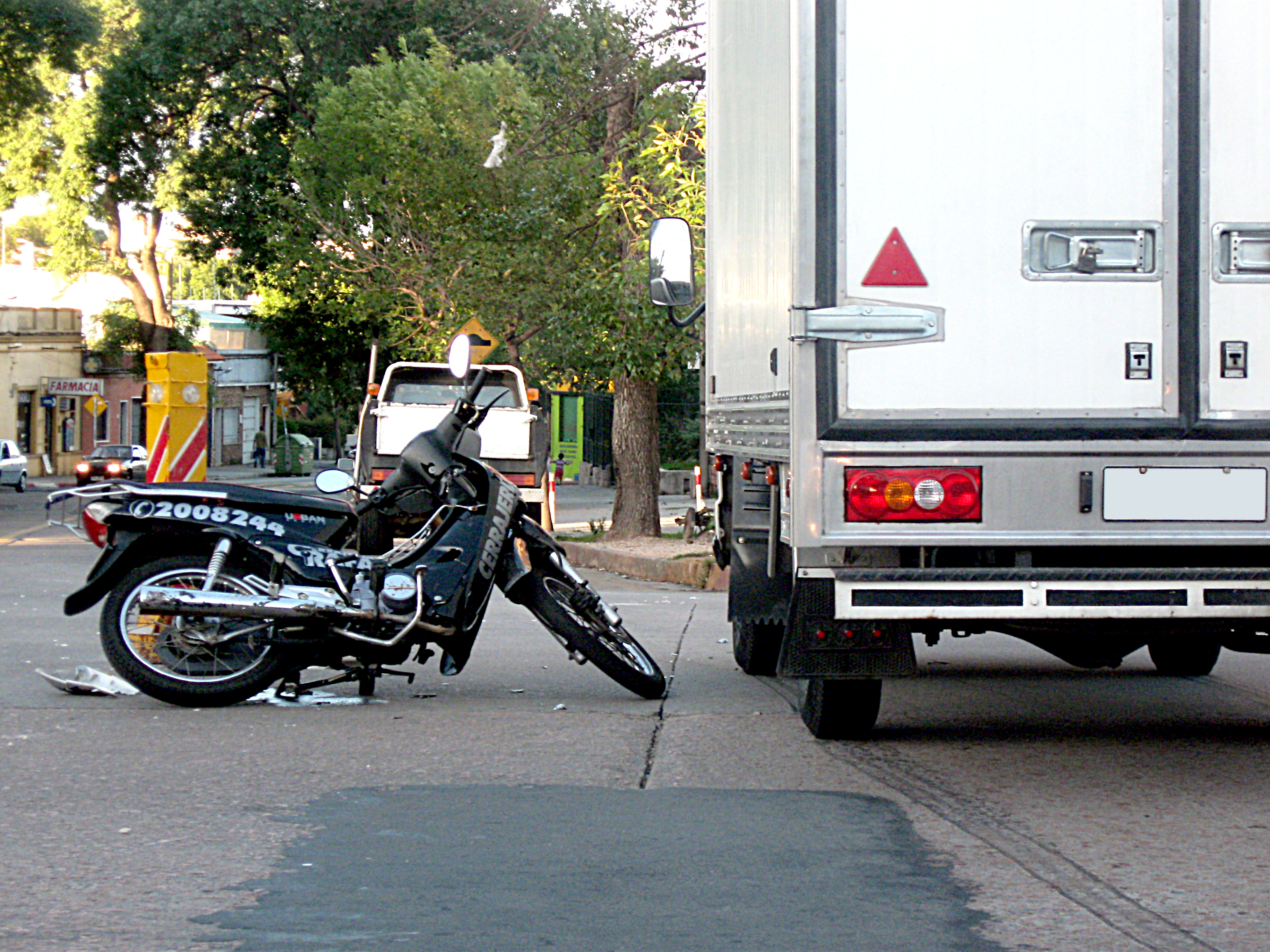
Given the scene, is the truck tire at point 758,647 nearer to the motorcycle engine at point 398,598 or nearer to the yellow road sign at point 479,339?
the motorcycle engine at point 398,598

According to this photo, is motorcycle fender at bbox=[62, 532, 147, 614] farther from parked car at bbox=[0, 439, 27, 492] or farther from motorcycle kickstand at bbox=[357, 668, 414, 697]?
parked car at bbox=[0, 439, 27, 492]

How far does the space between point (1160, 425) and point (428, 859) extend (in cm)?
261

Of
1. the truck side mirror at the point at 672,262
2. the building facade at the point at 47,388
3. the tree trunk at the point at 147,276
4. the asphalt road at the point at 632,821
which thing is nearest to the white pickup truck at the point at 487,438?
the asphalt road at the point at 632,821

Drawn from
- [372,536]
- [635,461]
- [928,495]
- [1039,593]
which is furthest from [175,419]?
[1039,593]

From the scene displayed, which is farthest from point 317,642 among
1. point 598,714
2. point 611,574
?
point 611,574

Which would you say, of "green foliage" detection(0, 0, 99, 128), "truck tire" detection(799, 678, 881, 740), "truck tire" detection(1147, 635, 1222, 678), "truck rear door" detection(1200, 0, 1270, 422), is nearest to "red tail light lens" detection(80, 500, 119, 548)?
"truck tire" detection(799, 678, 881, 740)

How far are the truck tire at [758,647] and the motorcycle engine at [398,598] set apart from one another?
1.86 metres

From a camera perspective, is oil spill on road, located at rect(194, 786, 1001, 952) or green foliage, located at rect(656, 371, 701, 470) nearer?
oil spill on road, located at rect(194, 786, 1001, 952)

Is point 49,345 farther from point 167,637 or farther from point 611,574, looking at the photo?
point 167,637

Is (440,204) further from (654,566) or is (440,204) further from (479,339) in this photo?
(654,566)

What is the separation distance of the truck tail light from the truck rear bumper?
0.20 m

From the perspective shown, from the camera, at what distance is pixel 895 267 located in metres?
5.38

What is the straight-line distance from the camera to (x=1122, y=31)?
5.36 meters

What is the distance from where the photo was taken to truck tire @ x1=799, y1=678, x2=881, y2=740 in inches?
254
